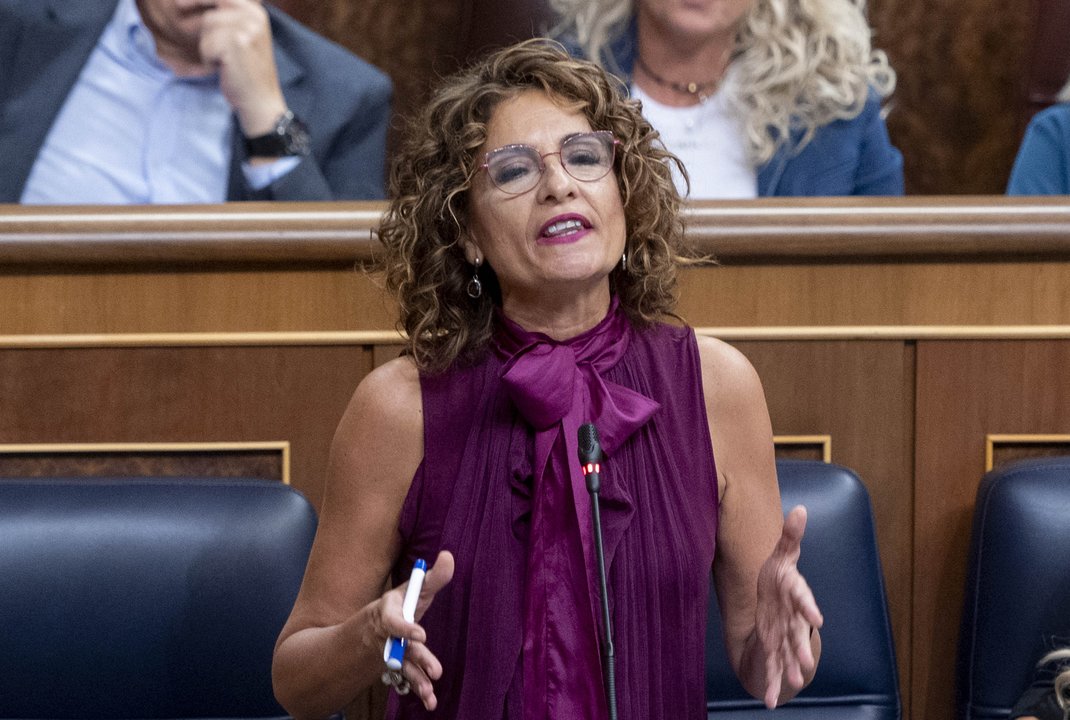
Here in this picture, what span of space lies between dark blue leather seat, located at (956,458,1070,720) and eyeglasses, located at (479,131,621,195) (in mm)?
594

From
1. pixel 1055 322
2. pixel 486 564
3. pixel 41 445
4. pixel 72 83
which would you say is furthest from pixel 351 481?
pixel 72 83

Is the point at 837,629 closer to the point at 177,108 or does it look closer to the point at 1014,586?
the point at 1014,586

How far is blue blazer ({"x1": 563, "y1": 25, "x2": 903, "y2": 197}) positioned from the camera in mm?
1835

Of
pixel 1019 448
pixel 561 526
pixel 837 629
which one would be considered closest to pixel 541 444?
pixel 561 526

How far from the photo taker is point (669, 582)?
1.15 m

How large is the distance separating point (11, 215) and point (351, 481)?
607 mm

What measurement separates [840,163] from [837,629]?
2.35 feet

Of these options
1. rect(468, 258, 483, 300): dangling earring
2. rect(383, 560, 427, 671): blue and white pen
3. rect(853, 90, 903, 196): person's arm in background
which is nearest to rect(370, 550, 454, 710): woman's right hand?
rect(383, 560, 427, 671): blue and white pen

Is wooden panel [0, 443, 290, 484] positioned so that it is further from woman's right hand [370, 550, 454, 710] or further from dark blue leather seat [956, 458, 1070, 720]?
dark blue leather seat [956, 458, 1070, 720]

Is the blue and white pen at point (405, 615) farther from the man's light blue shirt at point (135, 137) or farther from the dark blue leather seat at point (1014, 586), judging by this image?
the man's light blue shirt at point (135, 137)

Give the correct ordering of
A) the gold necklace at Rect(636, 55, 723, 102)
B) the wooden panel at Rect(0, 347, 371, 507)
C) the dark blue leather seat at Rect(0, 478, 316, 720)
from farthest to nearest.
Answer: the gold necklace at Rect(636, 55, 723, 102), the wooden panel at Rect(0, 347, 371, 507), the dark blue leather seat at Rect(0, 478, 316, 720)

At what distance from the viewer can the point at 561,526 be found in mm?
1137

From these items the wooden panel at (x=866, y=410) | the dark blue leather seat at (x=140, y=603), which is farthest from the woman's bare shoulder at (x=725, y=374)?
the dark blue leather seat at (x=140, y=603)

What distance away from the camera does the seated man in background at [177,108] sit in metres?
1.83
